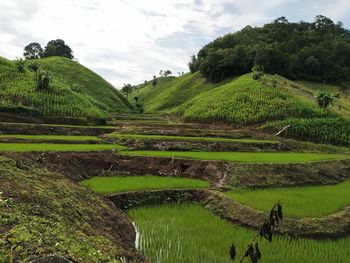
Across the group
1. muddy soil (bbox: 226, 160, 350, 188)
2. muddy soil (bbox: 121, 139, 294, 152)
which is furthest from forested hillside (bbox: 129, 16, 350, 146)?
muddy soil (bbox: 226, 160, 350, 188)

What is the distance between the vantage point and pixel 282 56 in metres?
65.4

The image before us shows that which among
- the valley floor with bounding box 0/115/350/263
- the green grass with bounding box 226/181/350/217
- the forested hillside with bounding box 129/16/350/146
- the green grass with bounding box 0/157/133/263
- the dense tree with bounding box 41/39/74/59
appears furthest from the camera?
the dense tree with bounding box 41/39/74/59

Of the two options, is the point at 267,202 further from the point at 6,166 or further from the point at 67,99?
the point at 67,99

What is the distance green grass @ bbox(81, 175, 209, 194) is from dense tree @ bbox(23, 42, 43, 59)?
78474mm

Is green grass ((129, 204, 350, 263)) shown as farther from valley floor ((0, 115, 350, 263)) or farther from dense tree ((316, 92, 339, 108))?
dense tree ((316, 92, 339, 108))

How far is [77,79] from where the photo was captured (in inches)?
2778

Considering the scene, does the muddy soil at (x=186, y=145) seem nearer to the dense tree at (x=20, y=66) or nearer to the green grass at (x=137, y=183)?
the green grass at (x=137, y=183)

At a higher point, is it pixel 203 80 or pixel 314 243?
pixel 203 80

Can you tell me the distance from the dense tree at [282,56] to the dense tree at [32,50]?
37.4 m

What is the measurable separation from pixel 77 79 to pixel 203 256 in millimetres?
63454

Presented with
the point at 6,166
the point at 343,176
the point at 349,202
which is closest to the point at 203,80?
the point at 343,176

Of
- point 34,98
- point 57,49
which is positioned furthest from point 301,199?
point 57,49

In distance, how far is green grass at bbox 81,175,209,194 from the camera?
1622cm

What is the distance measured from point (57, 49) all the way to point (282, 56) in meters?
49.6
